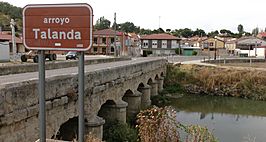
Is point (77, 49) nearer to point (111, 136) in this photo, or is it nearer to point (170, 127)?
point (170, 127)

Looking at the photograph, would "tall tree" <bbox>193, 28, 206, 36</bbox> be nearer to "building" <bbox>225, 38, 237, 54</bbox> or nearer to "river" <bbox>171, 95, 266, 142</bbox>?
"building" <bbox>225, 38, 237, 54</bbox>

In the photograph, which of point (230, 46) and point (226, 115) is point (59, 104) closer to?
point (226, 115)

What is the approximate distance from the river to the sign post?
51.2 ft

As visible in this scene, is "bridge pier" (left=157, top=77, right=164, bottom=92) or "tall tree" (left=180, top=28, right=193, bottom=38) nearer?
"bridge pier" (left=157, top=77, right=164, bottom=92)

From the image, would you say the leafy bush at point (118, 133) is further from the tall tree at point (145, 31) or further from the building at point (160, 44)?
the tall tree at point (145, 31)

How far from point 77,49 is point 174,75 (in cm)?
3779

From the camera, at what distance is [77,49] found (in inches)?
150

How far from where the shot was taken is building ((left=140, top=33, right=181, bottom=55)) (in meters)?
79.2

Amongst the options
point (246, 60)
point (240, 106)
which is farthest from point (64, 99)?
point (246, 60)

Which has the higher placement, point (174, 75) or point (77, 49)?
point (77, 49)

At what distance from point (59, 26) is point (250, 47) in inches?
3300

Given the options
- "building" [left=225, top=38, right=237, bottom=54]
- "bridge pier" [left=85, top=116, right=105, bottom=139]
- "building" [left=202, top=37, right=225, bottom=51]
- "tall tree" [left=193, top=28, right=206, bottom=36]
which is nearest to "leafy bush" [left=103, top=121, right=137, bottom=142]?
"bridge pier" [left=85, top=116, right=105, bottom=139]

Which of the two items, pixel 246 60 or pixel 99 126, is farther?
pixel 246 60

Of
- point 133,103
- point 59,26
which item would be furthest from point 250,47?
point 59,26
